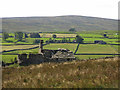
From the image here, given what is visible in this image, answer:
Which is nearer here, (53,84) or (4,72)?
(53,84)

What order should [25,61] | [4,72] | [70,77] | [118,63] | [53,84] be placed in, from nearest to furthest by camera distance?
[53,84] < [70,77] < [118,63] < [4,72] < [25,61]

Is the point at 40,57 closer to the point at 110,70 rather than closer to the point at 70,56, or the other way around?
the point at 70,56

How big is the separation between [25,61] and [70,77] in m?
15.7

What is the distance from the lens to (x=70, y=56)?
29.9m

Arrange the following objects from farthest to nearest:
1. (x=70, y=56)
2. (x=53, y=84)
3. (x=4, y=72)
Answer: (x=70, y=56)
(x=4, y=72)
(x=53, y=84)

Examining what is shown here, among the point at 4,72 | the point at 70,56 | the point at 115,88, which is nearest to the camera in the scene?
the point at 115,88

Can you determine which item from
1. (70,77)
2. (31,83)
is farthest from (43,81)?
(70,77)

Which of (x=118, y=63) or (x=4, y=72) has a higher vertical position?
(x=118, y=63)

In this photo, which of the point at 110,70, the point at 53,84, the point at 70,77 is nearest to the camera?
the point at 53,84

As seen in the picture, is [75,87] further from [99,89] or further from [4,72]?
[4,72]

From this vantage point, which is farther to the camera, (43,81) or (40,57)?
(40,57)

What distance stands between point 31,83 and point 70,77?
2.21m

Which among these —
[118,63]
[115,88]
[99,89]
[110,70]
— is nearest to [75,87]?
[99,89]

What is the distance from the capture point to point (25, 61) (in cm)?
2580
